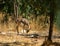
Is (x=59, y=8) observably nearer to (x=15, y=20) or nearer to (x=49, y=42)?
(x=49, y=42)

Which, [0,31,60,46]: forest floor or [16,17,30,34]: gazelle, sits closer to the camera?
[0,31,60,46]: forest floor

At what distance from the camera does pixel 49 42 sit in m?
6.86

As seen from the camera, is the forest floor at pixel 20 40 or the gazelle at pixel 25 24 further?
the gazelle at pixel 25 24

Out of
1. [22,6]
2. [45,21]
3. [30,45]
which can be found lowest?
[30,45]

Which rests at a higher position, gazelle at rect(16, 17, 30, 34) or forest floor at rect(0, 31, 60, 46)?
gazelle at rect(16, 17, 30, 34)

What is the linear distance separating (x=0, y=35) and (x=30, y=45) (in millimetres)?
1688

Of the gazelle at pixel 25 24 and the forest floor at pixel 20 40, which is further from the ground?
the gazelle at pixel 25 24

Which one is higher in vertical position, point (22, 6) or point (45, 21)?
point (22, 6)

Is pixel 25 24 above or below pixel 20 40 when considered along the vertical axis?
above

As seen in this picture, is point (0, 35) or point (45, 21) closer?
point (0, 35)

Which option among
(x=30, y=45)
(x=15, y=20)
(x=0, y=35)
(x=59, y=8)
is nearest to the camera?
(x=59, y=8)

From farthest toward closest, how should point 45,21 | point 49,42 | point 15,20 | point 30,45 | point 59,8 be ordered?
point 45,21 < point 15,20 < point 30,45 < point 49,42 < point 59,8

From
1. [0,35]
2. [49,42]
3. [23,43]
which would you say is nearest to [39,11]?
[0,35]

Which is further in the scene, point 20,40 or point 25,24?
point 25,24
